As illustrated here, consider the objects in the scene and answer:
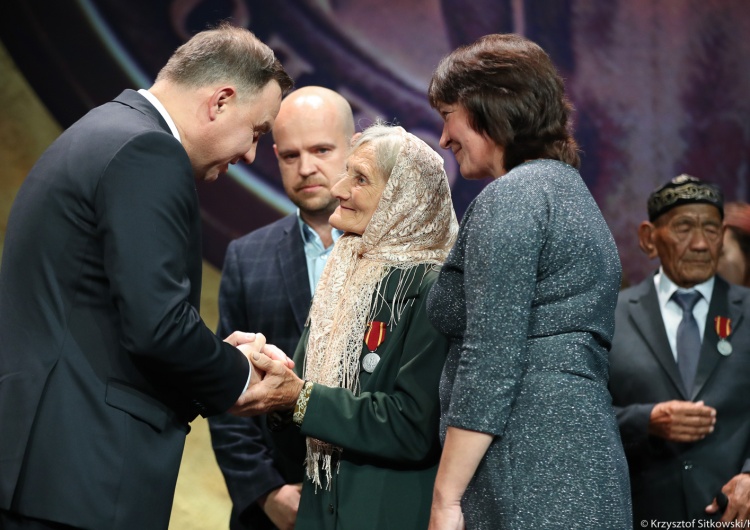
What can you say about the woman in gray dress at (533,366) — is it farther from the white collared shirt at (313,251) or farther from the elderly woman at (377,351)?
the white collared shirt at (313,251)

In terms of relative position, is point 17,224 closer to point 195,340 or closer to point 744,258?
point 195,340

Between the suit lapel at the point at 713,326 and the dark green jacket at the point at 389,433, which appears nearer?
the dark green jacket at the point at 389,433

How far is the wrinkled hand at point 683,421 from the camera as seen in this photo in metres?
3.11

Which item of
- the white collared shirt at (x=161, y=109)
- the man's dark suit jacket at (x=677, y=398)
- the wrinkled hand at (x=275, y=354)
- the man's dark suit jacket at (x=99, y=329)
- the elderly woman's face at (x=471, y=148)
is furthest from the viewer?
the man's dark suit jacket at (x=677, y=398)

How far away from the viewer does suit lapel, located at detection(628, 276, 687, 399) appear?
10.9 ft

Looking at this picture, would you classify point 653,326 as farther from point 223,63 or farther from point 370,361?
point 223,63

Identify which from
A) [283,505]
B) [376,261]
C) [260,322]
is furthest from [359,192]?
[283,505]

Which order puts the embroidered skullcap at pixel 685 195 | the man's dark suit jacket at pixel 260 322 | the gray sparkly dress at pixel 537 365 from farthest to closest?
the embroidered skullcap at pixel 685 195 → the man's dark suit jacket at pixel 260 322 → the gray sparkly dress at pixel 537 365

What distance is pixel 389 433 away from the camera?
2264mm

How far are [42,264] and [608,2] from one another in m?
3.41

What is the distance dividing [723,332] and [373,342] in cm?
164

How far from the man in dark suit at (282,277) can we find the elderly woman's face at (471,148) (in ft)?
3.42

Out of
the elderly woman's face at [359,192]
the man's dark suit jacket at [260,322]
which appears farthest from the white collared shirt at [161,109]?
the man's dark suit jacket at [260,322]

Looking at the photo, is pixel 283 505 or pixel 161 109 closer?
pixel 161 109
